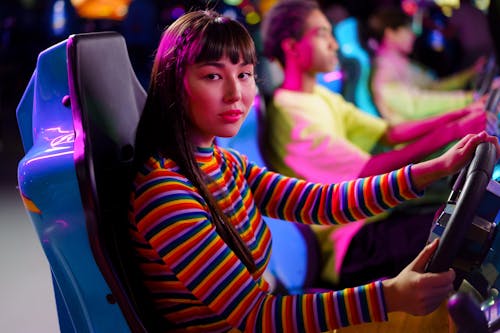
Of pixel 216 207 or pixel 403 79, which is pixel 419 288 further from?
pixel 403 79

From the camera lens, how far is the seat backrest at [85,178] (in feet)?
3.46

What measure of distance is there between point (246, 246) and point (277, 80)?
5.23 feet

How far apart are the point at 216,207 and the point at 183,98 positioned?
0.65ft

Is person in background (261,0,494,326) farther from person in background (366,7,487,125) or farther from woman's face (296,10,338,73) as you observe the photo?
person in background (366,7,487,125)

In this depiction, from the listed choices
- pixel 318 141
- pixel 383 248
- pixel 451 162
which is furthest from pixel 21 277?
pixel 451 162

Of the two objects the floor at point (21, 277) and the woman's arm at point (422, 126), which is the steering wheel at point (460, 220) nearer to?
the floor at point (21, 277)

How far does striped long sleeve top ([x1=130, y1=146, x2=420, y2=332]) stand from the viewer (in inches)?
39.8

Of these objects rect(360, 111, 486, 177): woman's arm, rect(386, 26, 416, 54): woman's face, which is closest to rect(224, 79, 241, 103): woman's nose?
rect(360, 111, 486, 177): woman's arm

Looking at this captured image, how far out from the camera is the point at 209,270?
1.02 meters

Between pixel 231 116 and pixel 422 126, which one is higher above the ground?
pixel 231 116

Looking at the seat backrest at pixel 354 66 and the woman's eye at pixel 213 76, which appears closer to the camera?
the woman's eye at pixel 213 76

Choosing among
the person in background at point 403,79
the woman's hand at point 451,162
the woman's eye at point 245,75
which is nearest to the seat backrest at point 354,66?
the person in background at point 403,79

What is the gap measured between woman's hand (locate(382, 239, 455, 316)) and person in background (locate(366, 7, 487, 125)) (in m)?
2.41

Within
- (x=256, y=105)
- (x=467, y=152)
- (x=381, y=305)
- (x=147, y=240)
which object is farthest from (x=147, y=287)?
(x=256, y=105)
